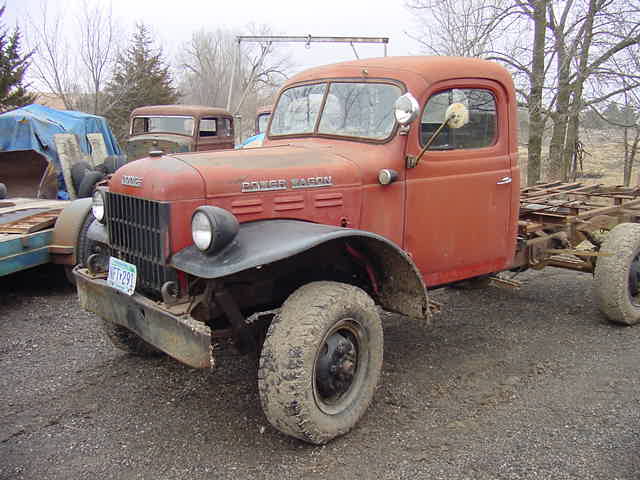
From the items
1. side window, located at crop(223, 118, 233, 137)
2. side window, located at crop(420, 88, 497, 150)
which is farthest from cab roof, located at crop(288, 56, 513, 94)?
side window, located at crop(223, 118, 233, 137)

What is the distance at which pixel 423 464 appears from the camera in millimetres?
2816

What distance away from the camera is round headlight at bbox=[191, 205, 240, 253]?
2.67 meters

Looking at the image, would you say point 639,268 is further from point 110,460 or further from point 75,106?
point 75,106

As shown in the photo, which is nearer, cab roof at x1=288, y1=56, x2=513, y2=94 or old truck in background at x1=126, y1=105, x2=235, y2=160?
cab roof at x1=288, y1=56, x2=513, y2=94

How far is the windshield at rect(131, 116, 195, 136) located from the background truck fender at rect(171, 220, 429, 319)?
781 centimetres

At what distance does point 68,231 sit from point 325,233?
11.2 feet

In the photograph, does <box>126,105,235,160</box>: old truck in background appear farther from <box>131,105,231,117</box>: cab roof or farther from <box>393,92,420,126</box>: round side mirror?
<box>393,92,420,126</box>: round side mirror

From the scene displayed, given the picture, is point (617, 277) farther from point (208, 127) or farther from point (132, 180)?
point (208, 127)

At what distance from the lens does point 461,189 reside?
151 inches

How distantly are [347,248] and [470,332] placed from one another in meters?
1.87

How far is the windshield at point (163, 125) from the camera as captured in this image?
34.7 feet

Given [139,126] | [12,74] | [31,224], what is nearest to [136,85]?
[12,74]

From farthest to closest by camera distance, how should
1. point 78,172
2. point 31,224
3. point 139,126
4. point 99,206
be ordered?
point 139,126
point 78,172
point 31,224
point 99,206

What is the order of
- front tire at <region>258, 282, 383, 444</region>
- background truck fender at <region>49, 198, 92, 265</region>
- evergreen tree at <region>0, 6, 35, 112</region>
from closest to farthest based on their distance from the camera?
1. front tire at <region>258, 282, 383, 444</region>
2. background truck fender at <region>49, 198, 92, 265</region>
3. evergreen tree at <region>0, 6, 35, 112</region>
